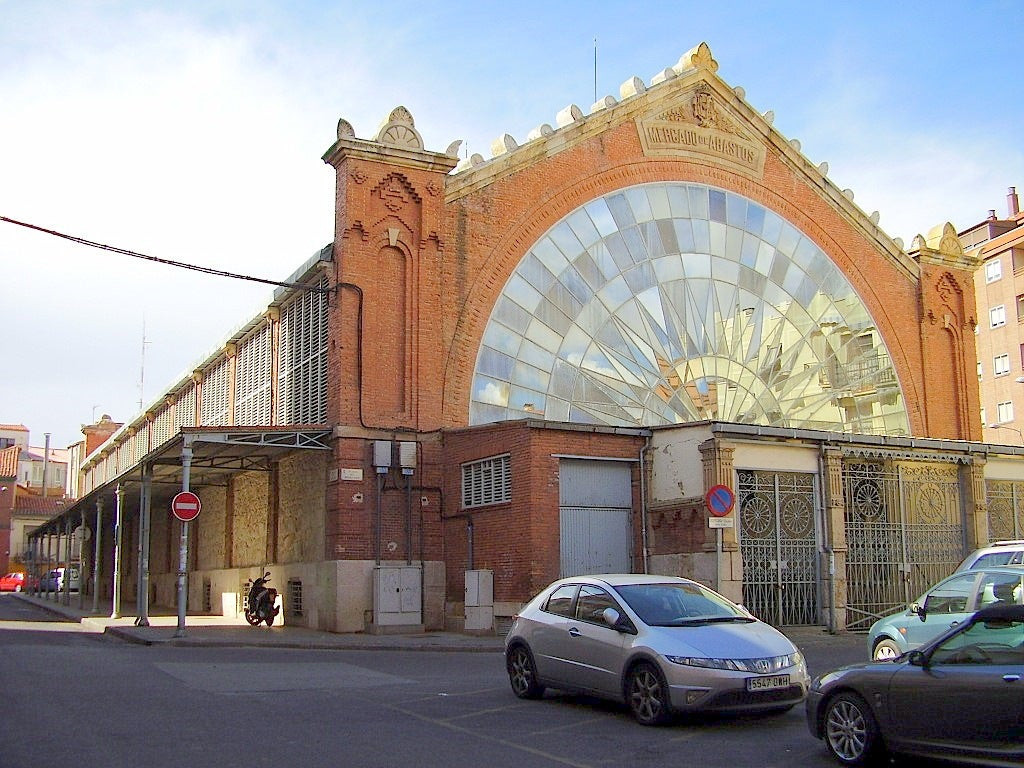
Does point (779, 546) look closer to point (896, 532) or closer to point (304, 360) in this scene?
point (896, 532)

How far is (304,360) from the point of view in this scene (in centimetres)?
2641

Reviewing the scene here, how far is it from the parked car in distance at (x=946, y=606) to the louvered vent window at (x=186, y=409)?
28.2 meters

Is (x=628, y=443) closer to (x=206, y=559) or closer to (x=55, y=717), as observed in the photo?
(x=55, y=717)

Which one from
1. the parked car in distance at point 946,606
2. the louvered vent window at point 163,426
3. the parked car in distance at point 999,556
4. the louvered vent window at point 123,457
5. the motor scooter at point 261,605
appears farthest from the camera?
the louvered vent window at point 123,457

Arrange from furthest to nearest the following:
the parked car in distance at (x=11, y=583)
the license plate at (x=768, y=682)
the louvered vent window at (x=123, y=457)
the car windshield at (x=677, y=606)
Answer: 1. the parked car in distance at (x=11, y=583)
2. the louvered vent window at (x=123, y=457)
3. the car windshield at (x=677, y=606)
4. the license plate at (x=768, y=682)

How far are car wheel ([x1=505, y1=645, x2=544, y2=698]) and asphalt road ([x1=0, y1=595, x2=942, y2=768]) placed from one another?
0.16 meters

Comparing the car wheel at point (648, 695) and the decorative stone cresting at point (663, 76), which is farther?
the decorative stone cresting at point (663, 76)

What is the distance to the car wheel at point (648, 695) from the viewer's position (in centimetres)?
1062

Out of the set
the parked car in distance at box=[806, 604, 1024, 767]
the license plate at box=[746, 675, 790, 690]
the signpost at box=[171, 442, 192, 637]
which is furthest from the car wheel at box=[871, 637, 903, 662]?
the signpost at box=[171, 442, 192, 637]

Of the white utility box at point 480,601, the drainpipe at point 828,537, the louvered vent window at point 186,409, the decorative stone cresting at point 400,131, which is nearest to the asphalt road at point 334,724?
the white utility box at point 480,601

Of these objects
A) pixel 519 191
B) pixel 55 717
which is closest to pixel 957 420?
pixel 519 191

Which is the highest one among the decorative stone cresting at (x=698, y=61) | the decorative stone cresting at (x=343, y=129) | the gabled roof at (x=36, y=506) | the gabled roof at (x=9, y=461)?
the decorative stone cresting at (x=698, y=61)

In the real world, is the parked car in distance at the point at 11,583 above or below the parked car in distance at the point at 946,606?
below

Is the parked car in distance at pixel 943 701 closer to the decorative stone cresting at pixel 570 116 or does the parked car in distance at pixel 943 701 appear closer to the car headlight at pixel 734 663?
the car headlight at pixel 734 663
